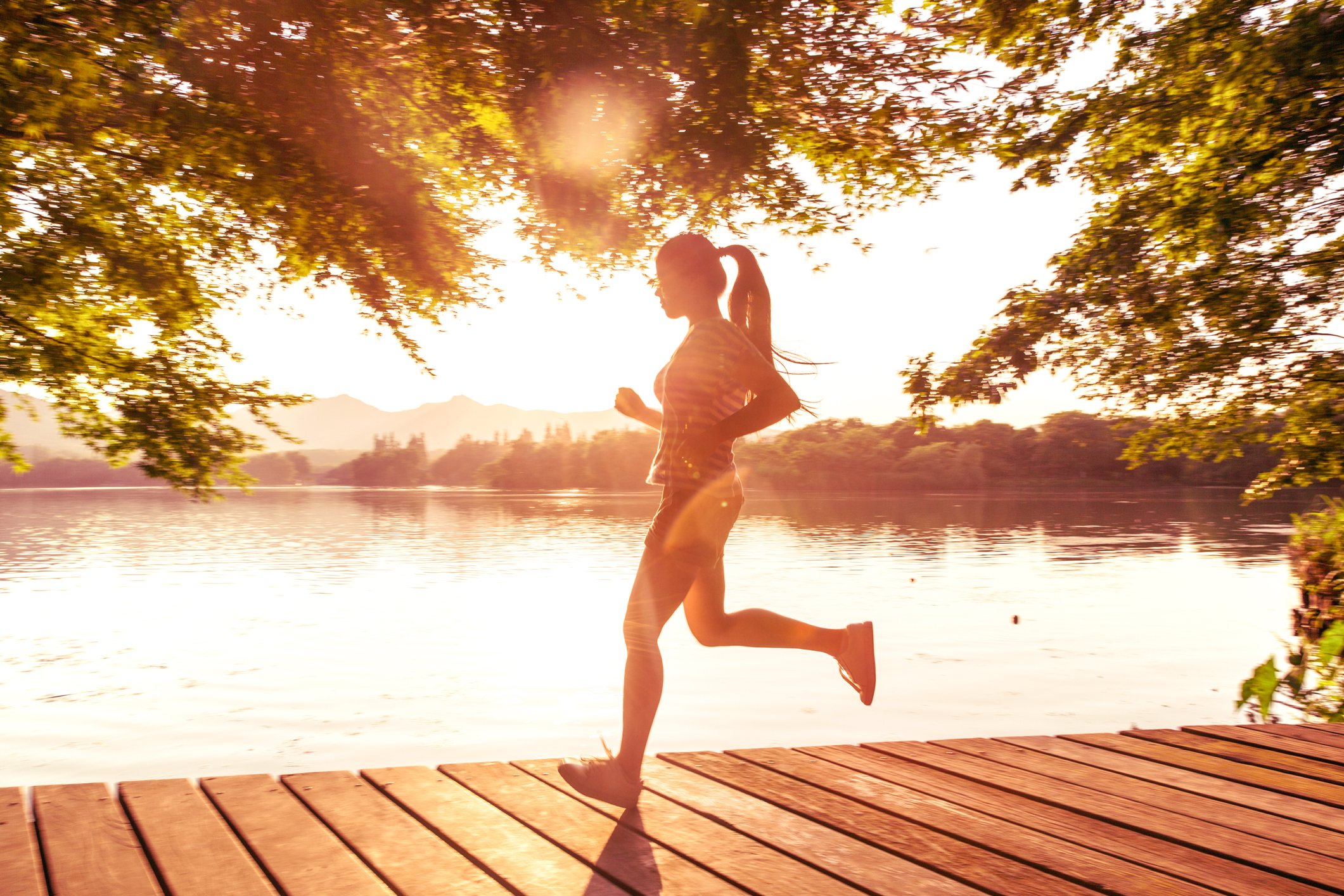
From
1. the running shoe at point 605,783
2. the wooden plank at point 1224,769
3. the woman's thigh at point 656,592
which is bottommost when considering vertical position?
the wooden plank at point 1224,769

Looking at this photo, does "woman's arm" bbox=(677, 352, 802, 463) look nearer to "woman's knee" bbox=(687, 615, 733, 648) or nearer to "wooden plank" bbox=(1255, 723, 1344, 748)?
"woman's knee" bbox=(687, 615, 733, 648)

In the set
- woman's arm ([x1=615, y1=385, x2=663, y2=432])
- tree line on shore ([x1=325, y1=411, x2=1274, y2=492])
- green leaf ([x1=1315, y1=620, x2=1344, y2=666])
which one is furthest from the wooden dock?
tree line on shore ([x1=325, y1=411, x2=1274, y2=492])

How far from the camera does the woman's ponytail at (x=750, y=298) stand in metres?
3.02

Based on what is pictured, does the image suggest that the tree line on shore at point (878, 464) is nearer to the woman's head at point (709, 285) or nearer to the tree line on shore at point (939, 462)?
the tree line on shore at point (939, 462)

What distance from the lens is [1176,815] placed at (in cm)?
280

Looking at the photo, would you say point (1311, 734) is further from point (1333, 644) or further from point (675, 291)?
point (675, 291)

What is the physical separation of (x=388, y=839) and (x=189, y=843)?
518 millimetres

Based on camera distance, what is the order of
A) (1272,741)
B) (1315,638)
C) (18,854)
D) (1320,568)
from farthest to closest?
1. (1320,568)
2. (1315,638)
3. (1272,741)
4. (18,854)

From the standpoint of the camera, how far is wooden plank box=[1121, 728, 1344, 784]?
322 centimetres

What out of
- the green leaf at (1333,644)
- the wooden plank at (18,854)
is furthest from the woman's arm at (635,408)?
the green leaf at (1333,644)

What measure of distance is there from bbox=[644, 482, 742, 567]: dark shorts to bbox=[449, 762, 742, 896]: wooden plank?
80 cm

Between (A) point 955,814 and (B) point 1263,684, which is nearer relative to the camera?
(A) point 955,814

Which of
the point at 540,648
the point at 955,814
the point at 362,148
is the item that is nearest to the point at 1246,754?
the point at 955,814

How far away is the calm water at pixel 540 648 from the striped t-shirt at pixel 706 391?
6.60m
